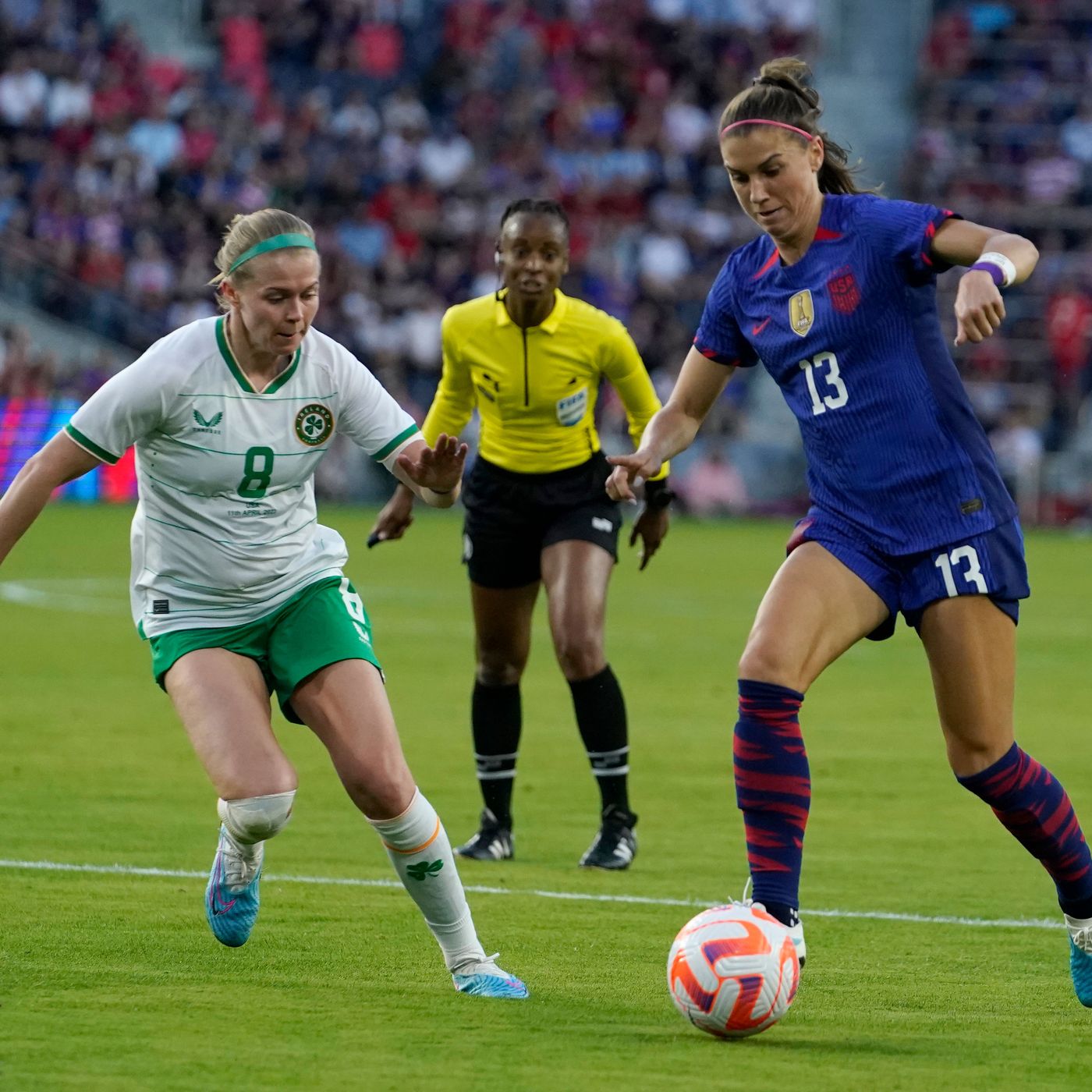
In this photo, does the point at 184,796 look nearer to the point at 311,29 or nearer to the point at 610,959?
the point at 610,959

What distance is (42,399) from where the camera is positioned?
26812 mm

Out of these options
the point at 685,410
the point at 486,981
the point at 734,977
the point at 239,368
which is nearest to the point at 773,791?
the point at 734,977

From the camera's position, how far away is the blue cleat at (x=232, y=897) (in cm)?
600

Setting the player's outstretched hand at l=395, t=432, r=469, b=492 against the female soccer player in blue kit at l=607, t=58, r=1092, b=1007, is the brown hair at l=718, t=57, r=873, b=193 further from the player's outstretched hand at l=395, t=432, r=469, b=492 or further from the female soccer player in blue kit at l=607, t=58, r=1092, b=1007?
the player's outstretched hand at l=395, t=432, r=469, b=492

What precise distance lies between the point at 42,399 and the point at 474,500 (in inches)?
767

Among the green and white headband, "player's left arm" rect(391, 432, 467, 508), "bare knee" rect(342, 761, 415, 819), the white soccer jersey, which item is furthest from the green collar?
"bare knee" rect(342, 761, 415, 819)

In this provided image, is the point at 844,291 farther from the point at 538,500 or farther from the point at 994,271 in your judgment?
the point at 538,500

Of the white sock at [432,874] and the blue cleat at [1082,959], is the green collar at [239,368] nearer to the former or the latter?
the white sock at [432,874]

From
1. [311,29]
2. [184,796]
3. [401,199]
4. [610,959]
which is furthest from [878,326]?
[311,29]

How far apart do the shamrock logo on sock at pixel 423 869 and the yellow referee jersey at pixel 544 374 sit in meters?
2.92

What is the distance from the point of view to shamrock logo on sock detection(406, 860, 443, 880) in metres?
5.57

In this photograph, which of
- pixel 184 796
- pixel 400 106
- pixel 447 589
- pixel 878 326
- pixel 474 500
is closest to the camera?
pixel 878 326

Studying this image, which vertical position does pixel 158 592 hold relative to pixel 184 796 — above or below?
above

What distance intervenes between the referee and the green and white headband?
2.33m
